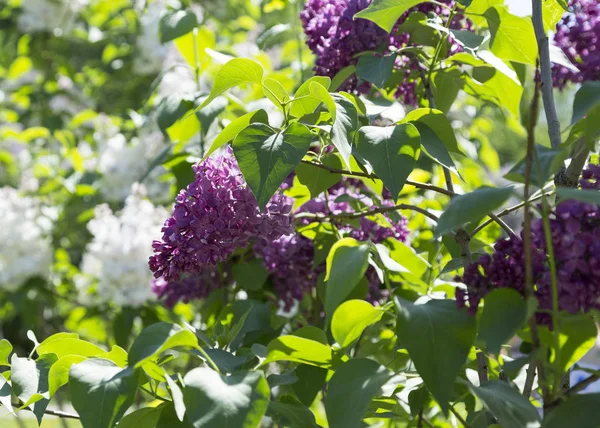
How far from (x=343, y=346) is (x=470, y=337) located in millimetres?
107

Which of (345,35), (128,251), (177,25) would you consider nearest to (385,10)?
(345,35)

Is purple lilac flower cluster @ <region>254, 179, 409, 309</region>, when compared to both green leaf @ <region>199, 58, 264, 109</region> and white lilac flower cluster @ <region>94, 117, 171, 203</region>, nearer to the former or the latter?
green leaf @ <region>199, 58, 264, 109</region>

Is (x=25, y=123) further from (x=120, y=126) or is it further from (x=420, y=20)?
(x=420, y=20)

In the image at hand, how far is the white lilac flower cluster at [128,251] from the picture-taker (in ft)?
6.16

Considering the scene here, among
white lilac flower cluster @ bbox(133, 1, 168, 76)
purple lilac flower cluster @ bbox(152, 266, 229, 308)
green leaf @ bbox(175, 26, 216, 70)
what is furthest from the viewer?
white lilac flower cluster @ bbox(133, 1, 168, 76)

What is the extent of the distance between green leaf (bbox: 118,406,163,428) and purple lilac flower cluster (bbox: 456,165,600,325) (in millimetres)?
289

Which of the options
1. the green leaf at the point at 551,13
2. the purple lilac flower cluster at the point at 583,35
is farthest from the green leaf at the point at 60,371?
the purple lilac flower cluster at the point at 583,35

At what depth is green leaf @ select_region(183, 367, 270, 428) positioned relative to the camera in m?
0.57

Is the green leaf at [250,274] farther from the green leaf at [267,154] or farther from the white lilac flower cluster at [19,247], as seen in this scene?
the white lilac flower cluster at [19,247]

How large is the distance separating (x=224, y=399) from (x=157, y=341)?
0.07 metres

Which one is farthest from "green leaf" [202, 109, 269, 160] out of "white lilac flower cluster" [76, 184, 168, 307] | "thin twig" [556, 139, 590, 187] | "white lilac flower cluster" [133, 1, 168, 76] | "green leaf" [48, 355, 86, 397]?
"white lilac flower cluster" [133, 1, 168, 76]

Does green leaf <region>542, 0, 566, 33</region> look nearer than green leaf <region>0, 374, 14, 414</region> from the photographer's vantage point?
No

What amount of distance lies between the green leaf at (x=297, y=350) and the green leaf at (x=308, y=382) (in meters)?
0.15

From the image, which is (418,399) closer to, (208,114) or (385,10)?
(385,10)
